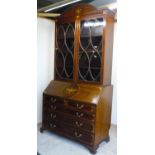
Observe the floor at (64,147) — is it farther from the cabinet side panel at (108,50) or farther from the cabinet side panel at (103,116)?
the cabinet side panel at (108,50)

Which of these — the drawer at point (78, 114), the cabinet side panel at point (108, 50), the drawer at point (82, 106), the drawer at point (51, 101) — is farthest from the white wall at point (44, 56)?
the cabinet side panel at point (108, 50)

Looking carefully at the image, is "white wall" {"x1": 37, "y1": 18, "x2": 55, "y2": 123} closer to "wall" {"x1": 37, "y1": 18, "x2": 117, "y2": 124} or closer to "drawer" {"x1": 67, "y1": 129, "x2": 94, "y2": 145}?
"wall" {"x1": 37, "y1": 18, "x2": 117, "y2": 124}

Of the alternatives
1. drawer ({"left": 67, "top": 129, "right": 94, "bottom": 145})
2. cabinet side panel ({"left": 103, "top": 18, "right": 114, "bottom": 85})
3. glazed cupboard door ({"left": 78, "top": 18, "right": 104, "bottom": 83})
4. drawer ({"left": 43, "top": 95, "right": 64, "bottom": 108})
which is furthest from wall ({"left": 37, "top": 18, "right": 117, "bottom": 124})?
drawer ({"left": 67, "top": 129, "right": 94, "bottom": 145})

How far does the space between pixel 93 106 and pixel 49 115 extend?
996 mm

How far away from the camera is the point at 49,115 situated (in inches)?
117

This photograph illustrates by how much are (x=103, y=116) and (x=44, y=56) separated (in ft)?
5.63

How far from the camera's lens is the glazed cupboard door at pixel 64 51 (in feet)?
9.47

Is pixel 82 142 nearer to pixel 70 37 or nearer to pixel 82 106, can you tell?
pixel 82 106

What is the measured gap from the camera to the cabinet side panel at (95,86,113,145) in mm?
2428

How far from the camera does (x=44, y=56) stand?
336 centimetres

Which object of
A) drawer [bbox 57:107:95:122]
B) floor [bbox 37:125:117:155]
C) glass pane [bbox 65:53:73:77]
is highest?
glass pane [bbox 65:53:73:77]
